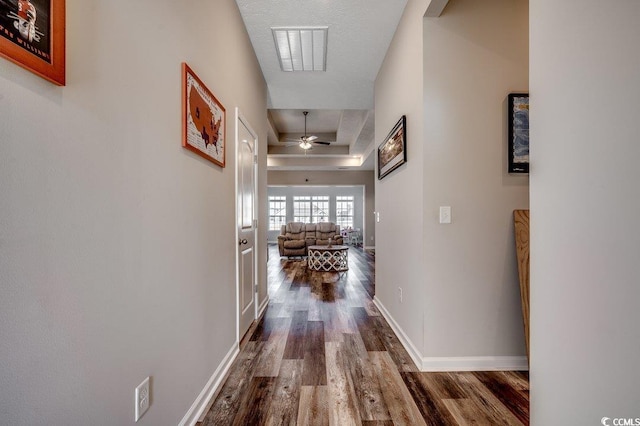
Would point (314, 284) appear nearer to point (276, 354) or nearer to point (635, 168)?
point (276, 354)

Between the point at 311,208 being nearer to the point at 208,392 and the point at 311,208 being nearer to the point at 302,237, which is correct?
the point at 302,237

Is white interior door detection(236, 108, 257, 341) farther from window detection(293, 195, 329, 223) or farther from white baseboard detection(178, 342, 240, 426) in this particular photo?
window detection(293, 195, 329, 223)

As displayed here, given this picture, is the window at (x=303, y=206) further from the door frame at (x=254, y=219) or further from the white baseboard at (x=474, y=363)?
the white baseboard at (x=474, y=363)

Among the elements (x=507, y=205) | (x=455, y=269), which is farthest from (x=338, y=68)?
(x=455, y=269)

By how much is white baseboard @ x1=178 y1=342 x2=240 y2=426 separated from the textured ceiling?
2.83 meters

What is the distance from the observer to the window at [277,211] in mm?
13109

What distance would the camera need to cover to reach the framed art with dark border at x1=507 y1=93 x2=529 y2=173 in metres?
2.04

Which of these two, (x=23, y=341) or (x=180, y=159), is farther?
(x=180, y=159)

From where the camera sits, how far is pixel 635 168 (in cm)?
67

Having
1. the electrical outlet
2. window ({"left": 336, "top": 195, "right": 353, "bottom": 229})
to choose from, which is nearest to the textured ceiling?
the electrical outlet

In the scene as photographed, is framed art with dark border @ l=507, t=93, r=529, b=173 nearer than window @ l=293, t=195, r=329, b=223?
Yes

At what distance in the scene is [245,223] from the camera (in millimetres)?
2770

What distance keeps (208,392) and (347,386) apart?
0.86m

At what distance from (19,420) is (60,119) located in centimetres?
73
